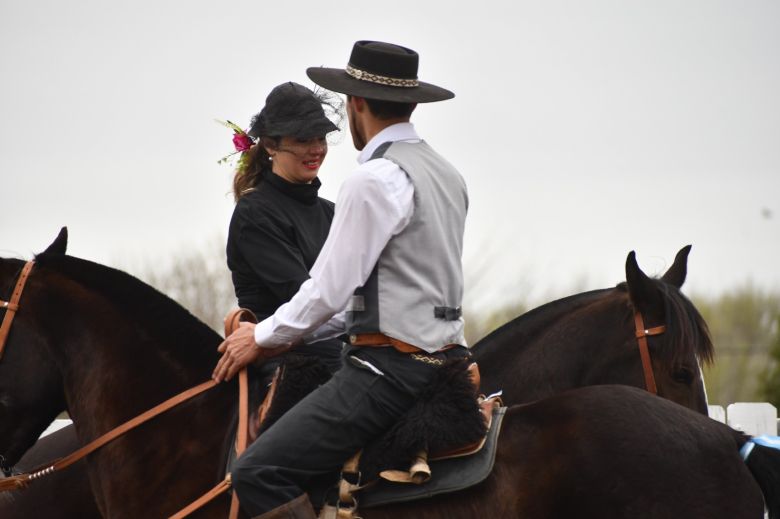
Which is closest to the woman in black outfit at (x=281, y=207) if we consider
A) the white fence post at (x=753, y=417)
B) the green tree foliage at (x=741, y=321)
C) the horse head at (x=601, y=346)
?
the horse head at (x=601, y=346)

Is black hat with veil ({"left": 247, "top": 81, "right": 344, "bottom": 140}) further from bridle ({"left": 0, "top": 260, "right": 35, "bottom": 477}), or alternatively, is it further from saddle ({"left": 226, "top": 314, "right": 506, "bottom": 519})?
saddle ({"left": 226, "top": 314, "right": 506, "bottom": 519})

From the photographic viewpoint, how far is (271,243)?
5449 millimetres

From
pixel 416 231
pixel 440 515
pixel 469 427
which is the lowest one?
pixel 440 515

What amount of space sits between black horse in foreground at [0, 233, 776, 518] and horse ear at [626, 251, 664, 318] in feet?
1.36

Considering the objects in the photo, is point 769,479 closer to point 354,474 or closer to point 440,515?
point 440,515

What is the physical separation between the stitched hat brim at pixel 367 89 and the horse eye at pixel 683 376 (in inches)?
75.2

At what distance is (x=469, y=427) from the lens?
433 cm

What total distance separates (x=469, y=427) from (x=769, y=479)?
45.0 inches

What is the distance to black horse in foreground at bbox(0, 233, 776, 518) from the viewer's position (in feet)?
13.6

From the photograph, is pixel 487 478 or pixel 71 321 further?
pixel 71 321

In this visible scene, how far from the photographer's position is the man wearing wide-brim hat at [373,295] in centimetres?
429

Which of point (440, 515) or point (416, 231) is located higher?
point (416, 231)

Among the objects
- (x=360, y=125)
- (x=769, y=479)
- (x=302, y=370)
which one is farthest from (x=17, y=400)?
(x=769, y=479)

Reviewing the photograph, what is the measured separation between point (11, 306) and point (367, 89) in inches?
74.8
